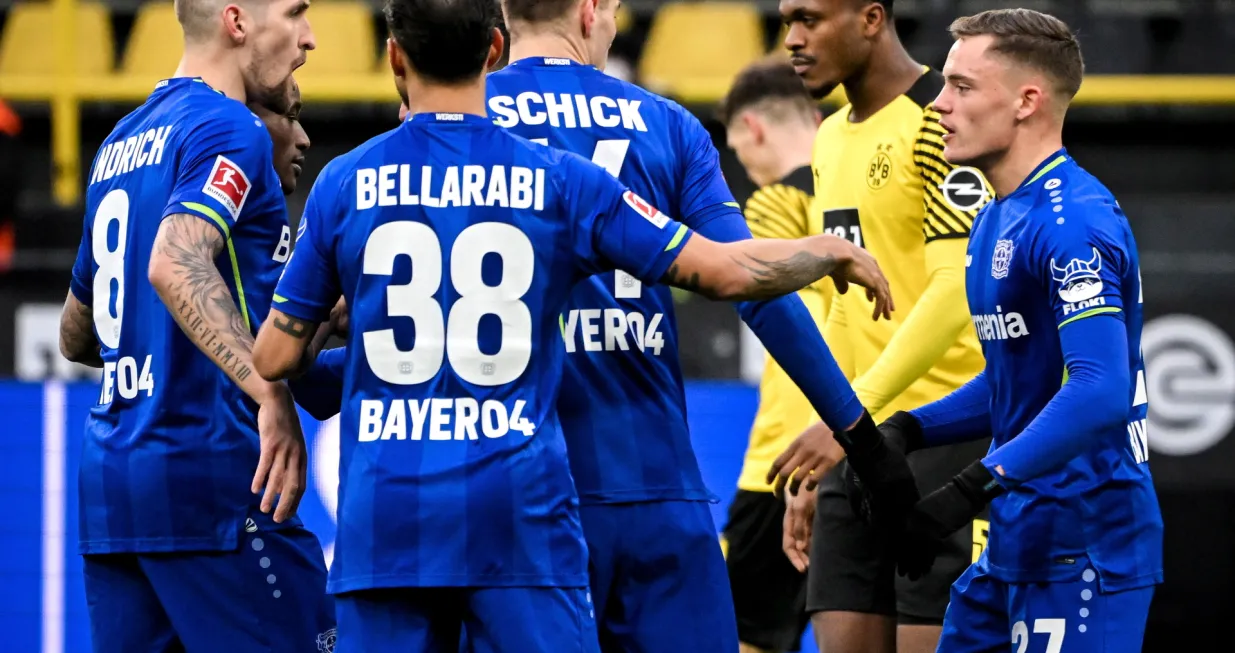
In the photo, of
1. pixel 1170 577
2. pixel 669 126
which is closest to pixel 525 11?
pixel 669 126

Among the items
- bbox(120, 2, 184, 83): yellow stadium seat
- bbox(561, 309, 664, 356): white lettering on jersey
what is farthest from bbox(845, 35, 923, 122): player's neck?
bbox(120, 2, 184, 83): yellow stadium seat

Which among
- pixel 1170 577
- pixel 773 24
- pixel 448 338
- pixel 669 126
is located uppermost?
pixel 773 24

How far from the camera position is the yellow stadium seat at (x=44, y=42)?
14.0 meters

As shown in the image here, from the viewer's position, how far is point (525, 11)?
429 cm

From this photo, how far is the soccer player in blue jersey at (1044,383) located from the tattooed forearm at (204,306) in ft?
5.55

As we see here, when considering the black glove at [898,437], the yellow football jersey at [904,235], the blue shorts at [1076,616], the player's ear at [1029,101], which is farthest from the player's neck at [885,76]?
the blue shorts at [1076,616]

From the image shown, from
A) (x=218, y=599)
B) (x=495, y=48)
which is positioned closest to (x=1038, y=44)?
(x=495, y=48)

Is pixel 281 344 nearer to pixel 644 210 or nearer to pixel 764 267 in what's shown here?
pixel 644 210

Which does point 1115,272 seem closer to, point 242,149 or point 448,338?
point 448,338

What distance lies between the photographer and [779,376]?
22.1ft

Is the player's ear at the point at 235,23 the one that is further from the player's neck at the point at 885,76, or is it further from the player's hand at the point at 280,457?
the player's neck at the point at 885,76

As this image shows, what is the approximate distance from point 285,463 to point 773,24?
1136 centimetres

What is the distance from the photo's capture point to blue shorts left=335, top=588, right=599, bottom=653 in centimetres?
351

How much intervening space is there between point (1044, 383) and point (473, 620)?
60.5 inches
